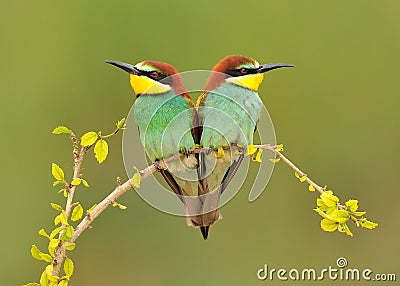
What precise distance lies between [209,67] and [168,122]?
187 cm

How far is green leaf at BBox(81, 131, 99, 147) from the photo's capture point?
1.49m

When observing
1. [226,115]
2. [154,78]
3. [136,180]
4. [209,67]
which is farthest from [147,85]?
[209,67]

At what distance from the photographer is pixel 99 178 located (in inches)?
151

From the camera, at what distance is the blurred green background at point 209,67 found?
12.3 feet

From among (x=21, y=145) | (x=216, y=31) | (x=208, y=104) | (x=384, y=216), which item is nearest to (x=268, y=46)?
(x=216, y=31)

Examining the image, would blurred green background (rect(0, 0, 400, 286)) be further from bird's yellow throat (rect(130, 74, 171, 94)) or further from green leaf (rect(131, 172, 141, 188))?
green leaf (rect(131, 172, 141, 188))

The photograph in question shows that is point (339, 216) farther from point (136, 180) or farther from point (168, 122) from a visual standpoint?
point (168, 122)

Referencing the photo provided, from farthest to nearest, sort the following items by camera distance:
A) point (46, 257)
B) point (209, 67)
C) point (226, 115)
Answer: point (209, 67), point (226, 115), point (46, 257)

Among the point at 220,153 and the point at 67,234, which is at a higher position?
the point at 220,153

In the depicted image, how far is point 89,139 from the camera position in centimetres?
150

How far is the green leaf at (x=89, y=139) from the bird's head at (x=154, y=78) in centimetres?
50

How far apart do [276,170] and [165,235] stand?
548 millimetres

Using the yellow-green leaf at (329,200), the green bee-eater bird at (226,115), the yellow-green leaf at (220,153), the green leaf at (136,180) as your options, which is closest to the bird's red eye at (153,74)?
the green bee-eater bird at (226,115)

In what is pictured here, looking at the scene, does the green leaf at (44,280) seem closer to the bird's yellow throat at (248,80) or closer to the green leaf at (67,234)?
the green leaf at (67,234)
